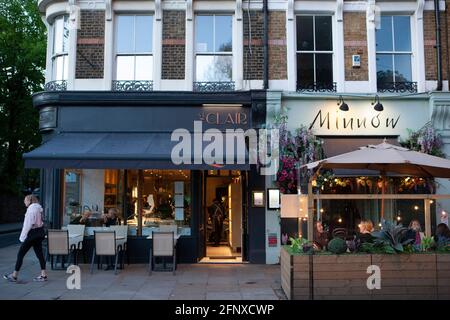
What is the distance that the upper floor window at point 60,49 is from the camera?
12617 millimetres

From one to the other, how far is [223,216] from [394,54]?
6.68 meters

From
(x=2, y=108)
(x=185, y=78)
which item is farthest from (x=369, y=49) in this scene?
(x=2, y=108)

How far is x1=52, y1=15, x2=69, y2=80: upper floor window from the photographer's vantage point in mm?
12617

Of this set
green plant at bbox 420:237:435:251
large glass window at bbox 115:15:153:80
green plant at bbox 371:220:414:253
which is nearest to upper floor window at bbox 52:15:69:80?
large glass window at bbox 115:15:153:80

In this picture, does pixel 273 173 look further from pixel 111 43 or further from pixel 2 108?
pixel 2 108

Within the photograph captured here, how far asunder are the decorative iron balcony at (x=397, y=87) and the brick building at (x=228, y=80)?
3cm

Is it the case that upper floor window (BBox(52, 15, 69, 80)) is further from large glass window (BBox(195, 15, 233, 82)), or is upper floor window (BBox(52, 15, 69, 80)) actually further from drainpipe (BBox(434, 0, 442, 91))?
drainpipe (BBox(434, 0, 442, 91))

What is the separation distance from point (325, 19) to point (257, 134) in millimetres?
3676

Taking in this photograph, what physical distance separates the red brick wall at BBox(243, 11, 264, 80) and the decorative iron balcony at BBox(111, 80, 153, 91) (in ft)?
8.33

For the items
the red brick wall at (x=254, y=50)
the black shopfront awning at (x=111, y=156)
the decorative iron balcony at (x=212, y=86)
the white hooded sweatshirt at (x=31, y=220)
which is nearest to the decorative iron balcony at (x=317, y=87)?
the red brick wall at (x=254, y=50)

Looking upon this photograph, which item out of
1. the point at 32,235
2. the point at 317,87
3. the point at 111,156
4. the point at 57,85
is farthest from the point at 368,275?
the point at 57,85

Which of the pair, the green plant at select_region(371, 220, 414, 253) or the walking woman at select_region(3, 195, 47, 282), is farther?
the walking woman at select_region(3, 195, 47, 282)

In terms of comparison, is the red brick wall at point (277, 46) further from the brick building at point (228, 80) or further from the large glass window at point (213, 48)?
the large glass window at point (213, 48)

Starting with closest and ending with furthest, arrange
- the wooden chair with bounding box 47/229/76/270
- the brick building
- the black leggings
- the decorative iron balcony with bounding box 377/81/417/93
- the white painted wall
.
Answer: the black leggings
the wooden chair with bounding box 47/229/76/270
the white painted wall
the brick building
the decorative iron balcony with bounding box 377/81/417/93
